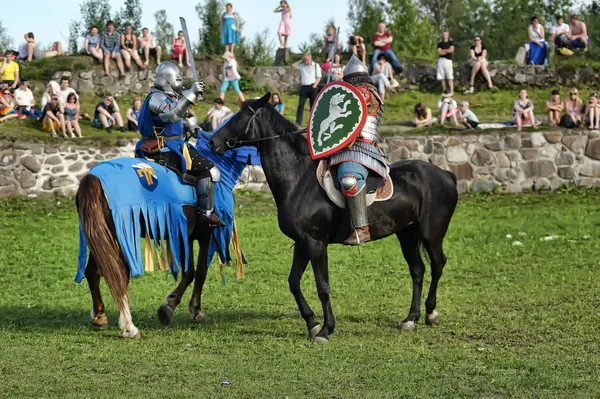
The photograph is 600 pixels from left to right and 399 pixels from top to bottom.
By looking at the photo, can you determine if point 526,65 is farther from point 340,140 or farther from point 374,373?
point 374,373

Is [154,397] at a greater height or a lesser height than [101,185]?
lesser

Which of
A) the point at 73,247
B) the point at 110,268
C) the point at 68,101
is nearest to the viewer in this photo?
the point at 110,268

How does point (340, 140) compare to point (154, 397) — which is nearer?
point (154, 397)

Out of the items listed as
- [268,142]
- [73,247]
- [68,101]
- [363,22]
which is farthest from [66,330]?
[363,22]

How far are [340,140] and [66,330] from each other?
3424 mm

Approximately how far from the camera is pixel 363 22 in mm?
39188

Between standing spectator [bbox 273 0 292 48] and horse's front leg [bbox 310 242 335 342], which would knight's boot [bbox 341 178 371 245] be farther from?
standing spectator [bbox 273 0 292 48]

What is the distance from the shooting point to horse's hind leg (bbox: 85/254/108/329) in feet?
33.8

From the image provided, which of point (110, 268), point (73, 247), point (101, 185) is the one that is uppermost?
point (101, 185)

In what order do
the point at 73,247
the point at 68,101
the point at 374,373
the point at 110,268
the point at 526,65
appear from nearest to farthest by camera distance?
the point at 374,373 < the point at 110,268 < the point at 73,247 < the point at 68,101 < the point at 526,65

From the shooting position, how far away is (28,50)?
26391 millimetres

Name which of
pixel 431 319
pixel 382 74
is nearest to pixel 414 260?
pixel 431 319

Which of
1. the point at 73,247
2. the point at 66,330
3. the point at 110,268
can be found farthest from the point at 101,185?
the point at 73,247

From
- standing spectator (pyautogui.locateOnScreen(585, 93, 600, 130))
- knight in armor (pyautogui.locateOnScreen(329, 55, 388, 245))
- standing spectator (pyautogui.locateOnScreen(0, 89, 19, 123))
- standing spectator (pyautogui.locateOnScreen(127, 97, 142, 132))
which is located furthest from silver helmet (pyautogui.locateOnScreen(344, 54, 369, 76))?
standing spectator (pyautogui.locateOnScreen(0, 89, 19, 123))
